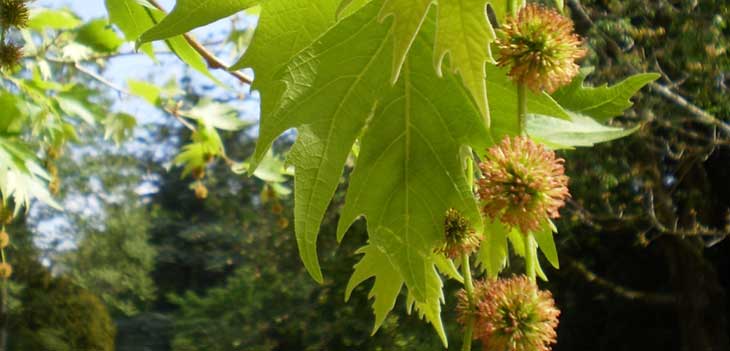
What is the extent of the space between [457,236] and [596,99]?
0.12 metres

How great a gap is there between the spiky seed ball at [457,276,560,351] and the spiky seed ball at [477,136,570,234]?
0.03 m

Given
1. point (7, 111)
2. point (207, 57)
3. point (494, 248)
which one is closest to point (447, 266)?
point (494, 248)

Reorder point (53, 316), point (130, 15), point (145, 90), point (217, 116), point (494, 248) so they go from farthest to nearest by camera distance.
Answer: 1. point (53, 316)
2. point (217, 116)
3. point (145, 90)
4. point (130, 15)
5. point (494, 248)

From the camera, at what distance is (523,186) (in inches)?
13.5

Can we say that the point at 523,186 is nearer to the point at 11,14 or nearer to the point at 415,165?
the point at 415,165

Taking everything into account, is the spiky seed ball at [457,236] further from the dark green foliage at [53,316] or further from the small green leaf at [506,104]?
the dark green foliage at [53,316]

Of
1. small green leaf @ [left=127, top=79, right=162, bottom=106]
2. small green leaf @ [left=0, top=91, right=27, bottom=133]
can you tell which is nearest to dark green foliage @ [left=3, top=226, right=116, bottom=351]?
small green leaf @ [left=127, top=79, right=162, bottom=106]

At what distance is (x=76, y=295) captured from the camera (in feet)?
19.1

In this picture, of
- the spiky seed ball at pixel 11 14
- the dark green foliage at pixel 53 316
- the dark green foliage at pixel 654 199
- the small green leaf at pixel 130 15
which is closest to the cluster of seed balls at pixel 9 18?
the spiky seed ball at pixel 11 14

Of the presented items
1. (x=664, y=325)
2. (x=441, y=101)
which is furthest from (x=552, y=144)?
(x=664, y=325)

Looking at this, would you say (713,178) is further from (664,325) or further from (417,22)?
(417,22)

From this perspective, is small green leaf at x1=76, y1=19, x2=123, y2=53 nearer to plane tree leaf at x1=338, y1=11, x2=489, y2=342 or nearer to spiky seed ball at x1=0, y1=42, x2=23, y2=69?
spiky seed ball at x1=0, y1=42, x2=23, y2=69

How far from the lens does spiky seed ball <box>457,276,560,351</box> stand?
1.13ft

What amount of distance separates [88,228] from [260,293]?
237 inches
